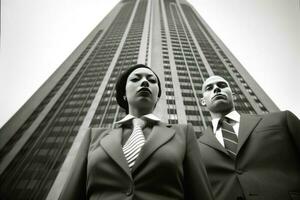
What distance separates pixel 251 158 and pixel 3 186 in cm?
3701

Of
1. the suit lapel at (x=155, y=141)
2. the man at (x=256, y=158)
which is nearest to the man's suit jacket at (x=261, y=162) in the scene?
the man at (x=256, y=158)

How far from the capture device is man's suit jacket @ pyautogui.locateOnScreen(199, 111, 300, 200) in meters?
2.30

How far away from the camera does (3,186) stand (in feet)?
96.2

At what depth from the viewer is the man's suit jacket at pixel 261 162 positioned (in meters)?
2.30

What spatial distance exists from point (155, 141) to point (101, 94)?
37.3 meters

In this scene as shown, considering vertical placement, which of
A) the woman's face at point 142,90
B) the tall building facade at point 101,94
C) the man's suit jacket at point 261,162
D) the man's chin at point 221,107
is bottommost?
the tall building facade at point 101,94

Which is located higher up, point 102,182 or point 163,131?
point 163,131

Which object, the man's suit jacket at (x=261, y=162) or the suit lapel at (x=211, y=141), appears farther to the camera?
the suit lapel at (x=211, y=141)

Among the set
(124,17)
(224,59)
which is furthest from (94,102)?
(124,17)

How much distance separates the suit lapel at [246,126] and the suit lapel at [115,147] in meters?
1.62

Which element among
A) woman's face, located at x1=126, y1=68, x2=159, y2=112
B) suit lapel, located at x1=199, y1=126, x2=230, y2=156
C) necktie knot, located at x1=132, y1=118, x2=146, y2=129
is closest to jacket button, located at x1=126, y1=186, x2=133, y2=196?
necktie knot, located at x1=132, y1=118, x2=146, y2=129

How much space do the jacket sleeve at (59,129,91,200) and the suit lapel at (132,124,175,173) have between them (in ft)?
1.95

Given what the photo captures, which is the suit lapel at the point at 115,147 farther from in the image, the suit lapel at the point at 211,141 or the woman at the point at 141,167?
the suit lapel at the point at 211,141

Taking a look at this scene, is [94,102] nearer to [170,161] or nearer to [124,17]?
[170,161]
